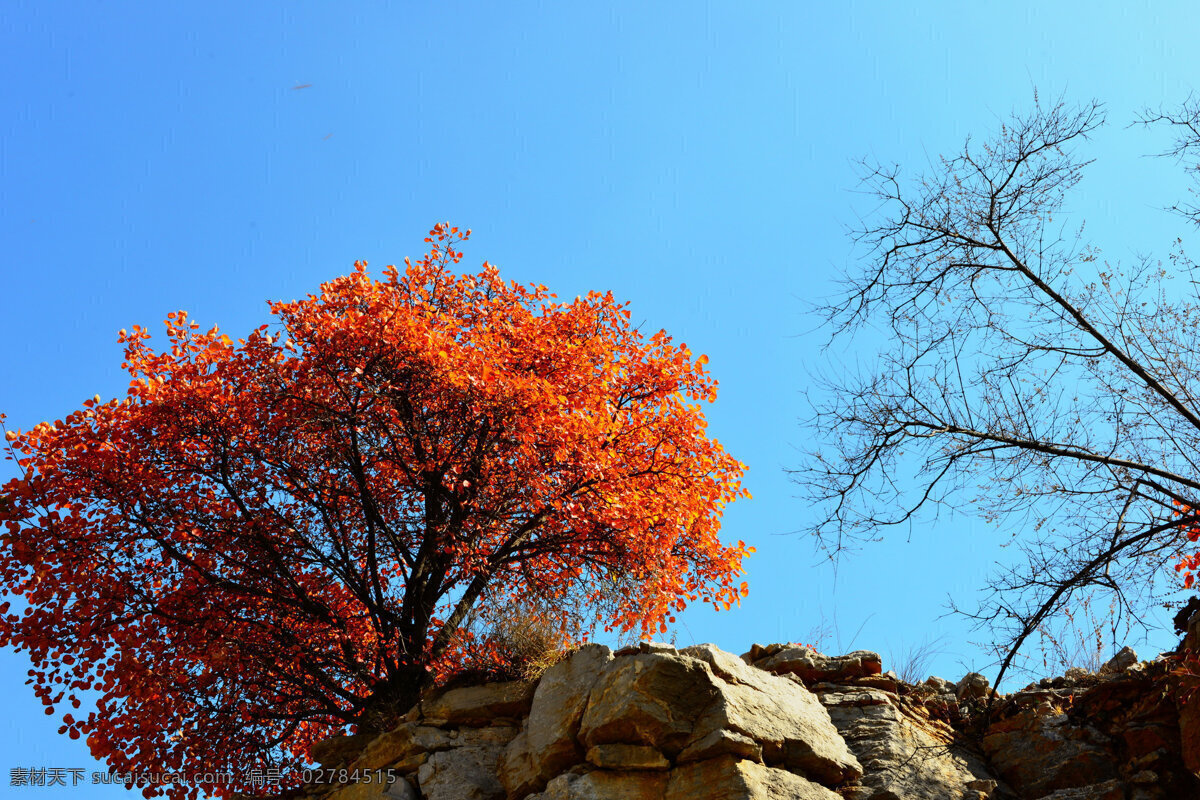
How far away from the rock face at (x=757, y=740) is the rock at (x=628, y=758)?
0.02m

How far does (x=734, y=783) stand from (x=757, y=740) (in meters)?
0.75

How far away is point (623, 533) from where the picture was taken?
14.2 m

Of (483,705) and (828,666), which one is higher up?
(483,705)

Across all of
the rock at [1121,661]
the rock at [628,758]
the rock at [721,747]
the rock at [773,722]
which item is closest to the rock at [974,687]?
the rock at [1121,661]

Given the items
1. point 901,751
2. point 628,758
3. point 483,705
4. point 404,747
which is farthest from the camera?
point 483,705

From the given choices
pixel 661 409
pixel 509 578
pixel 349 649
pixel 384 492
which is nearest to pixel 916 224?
pixel 661 409

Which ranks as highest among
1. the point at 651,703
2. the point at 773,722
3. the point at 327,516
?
the point at 327,516

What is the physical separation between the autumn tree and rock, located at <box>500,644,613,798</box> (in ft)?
5.23

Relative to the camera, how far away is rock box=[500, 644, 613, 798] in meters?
10.9

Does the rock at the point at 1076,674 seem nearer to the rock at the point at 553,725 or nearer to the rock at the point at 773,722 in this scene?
the rock at the point at 773,722

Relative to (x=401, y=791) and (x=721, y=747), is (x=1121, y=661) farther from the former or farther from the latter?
(x=401, y=791)

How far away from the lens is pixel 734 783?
9.96 m

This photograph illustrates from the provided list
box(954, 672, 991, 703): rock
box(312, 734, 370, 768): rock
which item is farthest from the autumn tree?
box(954, 672, 991, 703): rock

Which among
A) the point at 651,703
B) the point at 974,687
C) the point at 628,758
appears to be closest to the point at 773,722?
the point at 651,703
